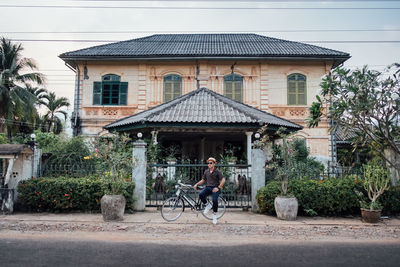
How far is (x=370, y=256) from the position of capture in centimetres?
491

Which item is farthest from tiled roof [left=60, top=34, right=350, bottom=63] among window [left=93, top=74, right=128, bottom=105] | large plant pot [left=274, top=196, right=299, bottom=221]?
large plant pot [left=274, top=196, right=299, bottom=221]

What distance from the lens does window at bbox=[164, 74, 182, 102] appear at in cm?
1753

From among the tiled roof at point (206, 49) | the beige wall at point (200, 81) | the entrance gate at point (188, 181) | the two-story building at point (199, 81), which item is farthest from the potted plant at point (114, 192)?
the tiled roof at point (206, 49)

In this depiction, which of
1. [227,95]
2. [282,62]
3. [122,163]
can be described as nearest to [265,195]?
[122,163]

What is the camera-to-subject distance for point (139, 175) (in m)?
8.93

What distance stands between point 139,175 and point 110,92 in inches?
393

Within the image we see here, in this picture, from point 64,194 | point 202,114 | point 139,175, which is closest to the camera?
point 64,194

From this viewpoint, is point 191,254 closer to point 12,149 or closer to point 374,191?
point 374,191

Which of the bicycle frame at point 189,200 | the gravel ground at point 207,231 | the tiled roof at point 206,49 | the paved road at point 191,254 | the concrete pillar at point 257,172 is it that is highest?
the tiled roof at point 206,49

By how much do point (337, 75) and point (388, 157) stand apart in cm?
316

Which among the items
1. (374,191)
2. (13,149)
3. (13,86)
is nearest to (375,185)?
(374,191)

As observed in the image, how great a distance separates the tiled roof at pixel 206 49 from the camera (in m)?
17.0

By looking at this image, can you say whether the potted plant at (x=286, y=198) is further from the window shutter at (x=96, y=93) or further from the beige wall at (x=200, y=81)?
the window shutter at (x=96, y=93)

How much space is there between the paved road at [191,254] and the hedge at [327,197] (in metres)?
2.37
